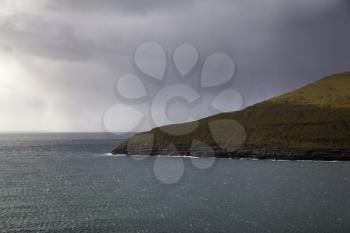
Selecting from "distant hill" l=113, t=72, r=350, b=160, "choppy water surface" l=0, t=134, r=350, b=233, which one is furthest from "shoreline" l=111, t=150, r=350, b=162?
"choppy water surface" l=0, t=134, r=350, b=233

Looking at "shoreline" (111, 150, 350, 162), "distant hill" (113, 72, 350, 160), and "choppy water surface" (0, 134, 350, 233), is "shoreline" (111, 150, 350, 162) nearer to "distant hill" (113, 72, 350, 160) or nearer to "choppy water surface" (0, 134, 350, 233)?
"distant hill" (113, 72, 350, 160)

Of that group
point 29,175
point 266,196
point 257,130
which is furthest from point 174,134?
point 266,196

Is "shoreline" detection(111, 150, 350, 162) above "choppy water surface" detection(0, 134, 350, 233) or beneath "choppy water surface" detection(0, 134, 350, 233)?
above

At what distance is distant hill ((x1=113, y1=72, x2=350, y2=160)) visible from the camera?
147000 millimetres

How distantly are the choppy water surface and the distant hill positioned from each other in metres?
32.0

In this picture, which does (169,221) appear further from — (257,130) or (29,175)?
(257,130)

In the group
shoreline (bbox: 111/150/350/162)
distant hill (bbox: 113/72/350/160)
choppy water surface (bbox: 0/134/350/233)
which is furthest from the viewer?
distant hill (bbox: 113/72/350/160)

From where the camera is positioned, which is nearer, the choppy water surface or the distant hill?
the choppy water surface

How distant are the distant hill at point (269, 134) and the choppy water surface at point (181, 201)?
32.0 m

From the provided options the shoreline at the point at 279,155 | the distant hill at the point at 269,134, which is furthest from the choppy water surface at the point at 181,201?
the distant hill at the point at 269,134

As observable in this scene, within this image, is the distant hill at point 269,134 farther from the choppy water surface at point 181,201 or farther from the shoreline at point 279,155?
the choppy water surface at point 181,201

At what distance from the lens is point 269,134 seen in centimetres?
16000

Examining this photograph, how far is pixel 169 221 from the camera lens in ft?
182

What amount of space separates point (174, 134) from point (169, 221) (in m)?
119
